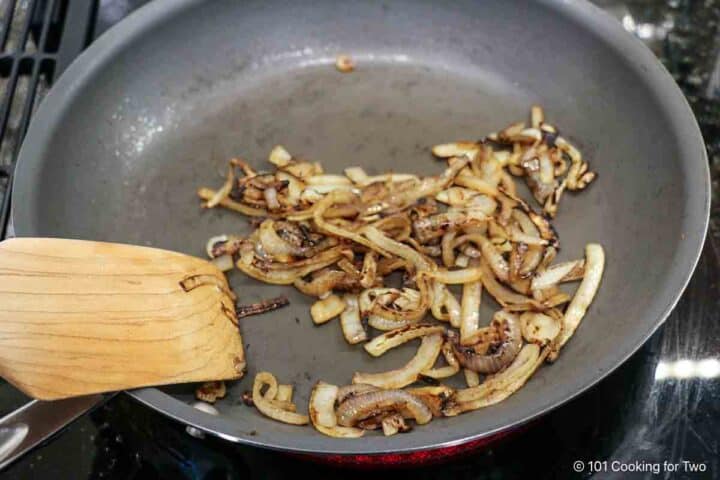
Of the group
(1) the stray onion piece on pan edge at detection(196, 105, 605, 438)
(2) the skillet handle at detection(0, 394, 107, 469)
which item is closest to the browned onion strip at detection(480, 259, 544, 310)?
(1) the stray onion piece on pan edge at detection(196, 105, 605, 438)

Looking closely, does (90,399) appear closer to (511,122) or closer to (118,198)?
(118,198)

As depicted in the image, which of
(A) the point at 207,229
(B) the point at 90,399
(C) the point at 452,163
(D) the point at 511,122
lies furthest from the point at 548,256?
(B) the point at 90,399

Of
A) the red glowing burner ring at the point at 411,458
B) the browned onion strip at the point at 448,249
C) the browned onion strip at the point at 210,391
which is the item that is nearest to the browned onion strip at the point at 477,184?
the browned onion strip at the point at 448,249

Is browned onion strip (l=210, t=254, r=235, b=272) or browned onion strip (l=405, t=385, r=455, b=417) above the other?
browned onion strip (l=210, t=254, r=235, b=272)

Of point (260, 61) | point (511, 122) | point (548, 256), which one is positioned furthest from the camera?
point (260, 61)

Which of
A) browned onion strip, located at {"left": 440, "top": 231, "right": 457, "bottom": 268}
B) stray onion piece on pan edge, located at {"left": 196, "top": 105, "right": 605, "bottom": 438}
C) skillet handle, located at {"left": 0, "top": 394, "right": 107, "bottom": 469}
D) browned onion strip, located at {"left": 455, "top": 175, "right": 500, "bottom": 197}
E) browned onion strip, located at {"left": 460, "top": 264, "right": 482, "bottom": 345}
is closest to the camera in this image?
skillet handle, located at {"left": 0, "top": 394, "right": 107, "bottom": 469}

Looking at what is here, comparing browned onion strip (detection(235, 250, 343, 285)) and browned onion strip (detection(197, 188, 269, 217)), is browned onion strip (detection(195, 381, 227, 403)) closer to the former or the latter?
browned onion strip (detection(235, 250, 343, 285))
